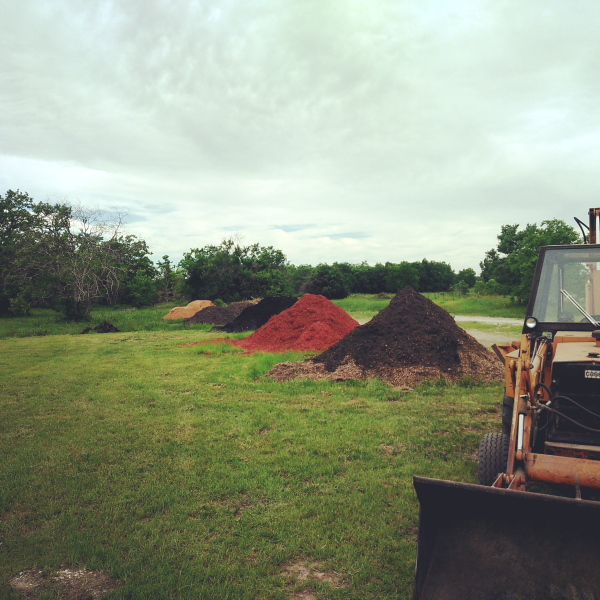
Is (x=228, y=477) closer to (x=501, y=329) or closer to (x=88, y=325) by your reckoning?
(x=501, y=329)

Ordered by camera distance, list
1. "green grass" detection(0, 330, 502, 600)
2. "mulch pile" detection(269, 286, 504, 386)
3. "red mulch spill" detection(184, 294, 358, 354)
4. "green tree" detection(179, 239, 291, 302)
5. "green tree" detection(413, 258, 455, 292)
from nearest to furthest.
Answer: "green grass" detection(0, 330, 502, 600) → "mulch pile" detection(269, 286, 504, 386) → "red mulch spill" detection(184, 294, 358, 354) → "green tree" detection(179, 239, 291, 302) → "green tree" detection(413, 258, 455, 292)

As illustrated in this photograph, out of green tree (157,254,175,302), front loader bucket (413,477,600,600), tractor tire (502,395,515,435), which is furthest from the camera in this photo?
green tree (157,254,175,302)

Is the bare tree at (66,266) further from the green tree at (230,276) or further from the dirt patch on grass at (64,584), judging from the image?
the dirt patch on grass at (64,584)

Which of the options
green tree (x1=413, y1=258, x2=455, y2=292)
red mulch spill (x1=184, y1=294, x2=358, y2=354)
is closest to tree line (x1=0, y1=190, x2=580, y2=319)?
red mulch spill (x1=184, y1=294, x2=358, y2=354)

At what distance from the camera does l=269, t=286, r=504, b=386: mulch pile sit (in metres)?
8.88

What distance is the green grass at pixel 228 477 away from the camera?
10.1ft

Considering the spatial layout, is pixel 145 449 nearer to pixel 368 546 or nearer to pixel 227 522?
pixel 227 522

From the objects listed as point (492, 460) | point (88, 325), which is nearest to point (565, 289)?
point (492, 460)

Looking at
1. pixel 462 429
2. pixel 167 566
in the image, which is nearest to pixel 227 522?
pixel 167 566

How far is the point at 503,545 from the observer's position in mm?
2402

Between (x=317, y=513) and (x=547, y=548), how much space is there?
6.38 feet

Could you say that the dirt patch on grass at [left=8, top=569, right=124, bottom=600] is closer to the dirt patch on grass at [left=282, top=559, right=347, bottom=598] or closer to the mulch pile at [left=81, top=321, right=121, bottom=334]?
the dirt patch on grass at [left=282, top=559, right=347, bottom=598]

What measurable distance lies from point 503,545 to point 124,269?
2913 cm

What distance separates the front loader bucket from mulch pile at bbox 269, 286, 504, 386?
610 centimetres
